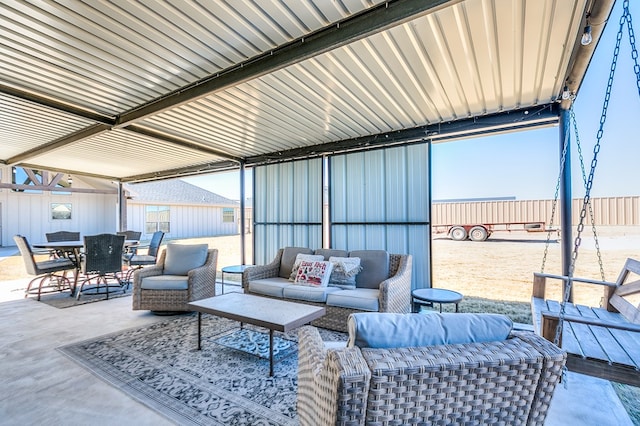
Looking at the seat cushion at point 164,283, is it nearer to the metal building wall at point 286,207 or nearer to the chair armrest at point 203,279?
the chair armrest at point 203,279

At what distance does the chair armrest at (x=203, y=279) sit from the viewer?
434cm

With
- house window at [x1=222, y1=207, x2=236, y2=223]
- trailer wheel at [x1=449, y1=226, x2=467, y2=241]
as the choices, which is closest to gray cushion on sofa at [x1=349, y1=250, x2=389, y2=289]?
trailer wheel at [x1=449, y1=226, x2=467, y2=241]

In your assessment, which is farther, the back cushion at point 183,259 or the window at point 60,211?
the window at point 60,211

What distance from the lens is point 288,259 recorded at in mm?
5086

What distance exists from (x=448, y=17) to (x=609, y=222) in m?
8.86

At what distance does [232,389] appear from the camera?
2.50 m

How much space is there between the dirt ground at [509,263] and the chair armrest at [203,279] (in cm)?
282

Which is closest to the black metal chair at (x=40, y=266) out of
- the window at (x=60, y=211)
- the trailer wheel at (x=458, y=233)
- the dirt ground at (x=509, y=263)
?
the dirt ground at (x=509, y=263)

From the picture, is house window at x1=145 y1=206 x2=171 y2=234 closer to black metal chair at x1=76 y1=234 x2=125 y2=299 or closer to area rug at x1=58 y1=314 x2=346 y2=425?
black metal chair at x1=76 y1=234 x2=125 y2=299

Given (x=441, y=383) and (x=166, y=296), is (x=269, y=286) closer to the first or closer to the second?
(x=166, y=296)

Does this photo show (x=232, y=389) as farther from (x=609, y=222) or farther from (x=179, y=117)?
(x=609, y=222)

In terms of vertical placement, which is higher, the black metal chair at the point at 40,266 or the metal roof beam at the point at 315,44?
the metal roof beam at the point at 315,44

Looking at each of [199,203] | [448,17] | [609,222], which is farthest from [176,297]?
[199,203]

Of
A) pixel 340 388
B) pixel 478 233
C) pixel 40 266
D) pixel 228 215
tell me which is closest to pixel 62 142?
pixel 40 266
